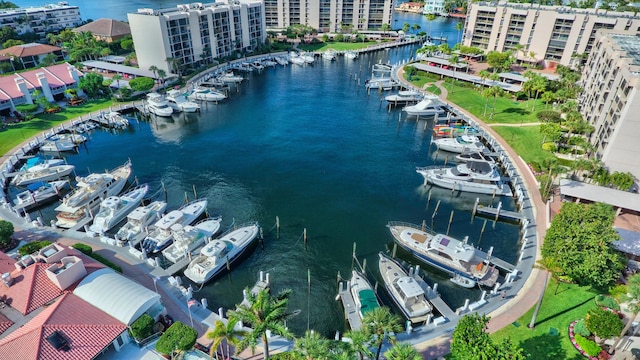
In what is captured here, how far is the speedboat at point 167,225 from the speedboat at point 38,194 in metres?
25.2

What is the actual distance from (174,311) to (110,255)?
15.6m

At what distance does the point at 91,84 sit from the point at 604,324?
11903cm

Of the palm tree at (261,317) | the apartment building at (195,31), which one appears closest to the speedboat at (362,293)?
the palm tree at (261,317)

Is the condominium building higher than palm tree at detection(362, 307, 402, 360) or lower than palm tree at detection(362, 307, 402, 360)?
higher

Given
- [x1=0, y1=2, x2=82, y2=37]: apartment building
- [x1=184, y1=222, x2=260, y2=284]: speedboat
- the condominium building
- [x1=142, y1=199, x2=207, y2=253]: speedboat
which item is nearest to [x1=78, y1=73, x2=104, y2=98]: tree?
[x1=142, y1=199, x2=207, y2=253]: speedboat

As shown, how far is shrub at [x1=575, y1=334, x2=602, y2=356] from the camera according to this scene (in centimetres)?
3631

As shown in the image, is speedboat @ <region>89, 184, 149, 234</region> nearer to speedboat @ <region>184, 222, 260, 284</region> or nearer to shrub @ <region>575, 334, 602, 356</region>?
speedboat @ <region>184, 222, 260, 284</region>

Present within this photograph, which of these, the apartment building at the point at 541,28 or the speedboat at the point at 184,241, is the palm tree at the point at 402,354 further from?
the apartment building at the point at 541,28

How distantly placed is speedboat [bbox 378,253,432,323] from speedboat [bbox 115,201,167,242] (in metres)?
36.7

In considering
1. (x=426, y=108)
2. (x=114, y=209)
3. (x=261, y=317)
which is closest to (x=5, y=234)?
(x=114, y=209)

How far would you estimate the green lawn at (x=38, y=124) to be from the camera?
265 ft

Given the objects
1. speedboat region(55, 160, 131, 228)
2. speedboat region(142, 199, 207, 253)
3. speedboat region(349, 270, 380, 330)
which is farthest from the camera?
speedboat region(55, 160, 131, 228)

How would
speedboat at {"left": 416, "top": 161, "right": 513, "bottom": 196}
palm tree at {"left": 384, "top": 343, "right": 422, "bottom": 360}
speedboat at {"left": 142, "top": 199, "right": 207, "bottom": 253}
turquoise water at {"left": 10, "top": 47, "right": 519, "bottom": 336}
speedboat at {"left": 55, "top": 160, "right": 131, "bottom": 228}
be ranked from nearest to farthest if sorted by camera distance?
palm tree at {"left": 384, "top": 343, "right": 422, "bottom": 360}, turquoise water at {"left": 10, "top": 47, "right": 519, "bottom": 336}, speedboat at {"left": 142, "top": 199, "right": 207, "bottom": 253}, speedboat at {"left": 55, "top": 160, "right": 131, "bottom": 228}, speedboat at {"left": 416, "top": 161, "right": 513, "bottom": 196}

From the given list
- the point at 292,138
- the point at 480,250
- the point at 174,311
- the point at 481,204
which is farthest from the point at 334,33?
the point at 174,311
